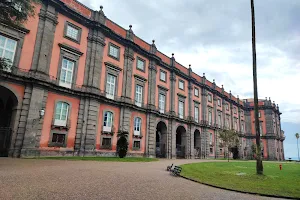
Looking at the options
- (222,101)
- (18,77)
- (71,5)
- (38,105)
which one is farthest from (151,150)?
(222,101)

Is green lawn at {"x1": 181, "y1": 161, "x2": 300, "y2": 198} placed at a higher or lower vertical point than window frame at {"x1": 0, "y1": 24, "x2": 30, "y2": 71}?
lower

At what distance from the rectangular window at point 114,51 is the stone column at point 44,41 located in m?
6.79

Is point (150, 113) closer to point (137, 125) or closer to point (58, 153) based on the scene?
point (137, 125)

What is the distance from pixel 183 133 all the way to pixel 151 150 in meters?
9.96

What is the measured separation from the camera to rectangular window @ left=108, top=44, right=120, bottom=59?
25684 millimetres

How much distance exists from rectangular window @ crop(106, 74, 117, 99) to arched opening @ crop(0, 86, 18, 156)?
9460mm

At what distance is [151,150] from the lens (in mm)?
28062

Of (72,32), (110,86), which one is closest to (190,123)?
(110,86)

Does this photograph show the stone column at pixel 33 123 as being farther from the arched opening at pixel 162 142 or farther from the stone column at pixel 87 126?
the arched opening at pixel 162 142

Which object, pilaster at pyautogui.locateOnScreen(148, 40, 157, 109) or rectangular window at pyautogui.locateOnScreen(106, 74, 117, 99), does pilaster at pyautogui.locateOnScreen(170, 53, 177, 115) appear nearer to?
pilaster at pyautogui.locateOnScreen(148, 40, 157, 109)

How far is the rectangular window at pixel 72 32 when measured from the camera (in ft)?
72.7

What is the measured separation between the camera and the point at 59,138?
1988 centimetres

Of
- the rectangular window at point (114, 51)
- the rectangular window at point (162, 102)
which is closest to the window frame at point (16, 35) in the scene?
the rectangular window at point (114, 51)

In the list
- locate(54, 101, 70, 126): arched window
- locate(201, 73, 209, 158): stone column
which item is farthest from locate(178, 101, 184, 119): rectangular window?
locate(54, 101, 70, 126): arched window
